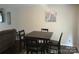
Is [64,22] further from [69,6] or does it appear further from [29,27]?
[29,27]

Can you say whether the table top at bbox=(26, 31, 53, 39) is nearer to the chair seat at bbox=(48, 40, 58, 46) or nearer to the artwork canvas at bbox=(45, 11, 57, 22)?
the chair seat at bbox=(48, 40, 58, 46)

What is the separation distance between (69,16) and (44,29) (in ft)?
1.17

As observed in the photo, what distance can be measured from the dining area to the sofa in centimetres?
9

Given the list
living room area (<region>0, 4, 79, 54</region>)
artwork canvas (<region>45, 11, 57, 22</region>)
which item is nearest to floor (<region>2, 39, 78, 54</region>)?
living room area (<region>0, 4, 79, 54</region>)

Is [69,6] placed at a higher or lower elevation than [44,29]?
higher

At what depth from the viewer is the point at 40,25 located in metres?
1.41

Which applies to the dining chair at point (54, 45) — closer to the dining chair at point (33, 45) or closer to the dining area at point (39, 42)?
the dining area at point (39, 42)

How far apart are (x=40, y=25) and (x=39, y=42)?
0.74 ft

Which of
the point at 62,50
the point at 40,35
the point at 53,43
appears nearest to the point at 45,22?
the point at 40,35

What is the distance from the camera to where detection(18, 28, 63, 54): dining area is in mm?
1391
